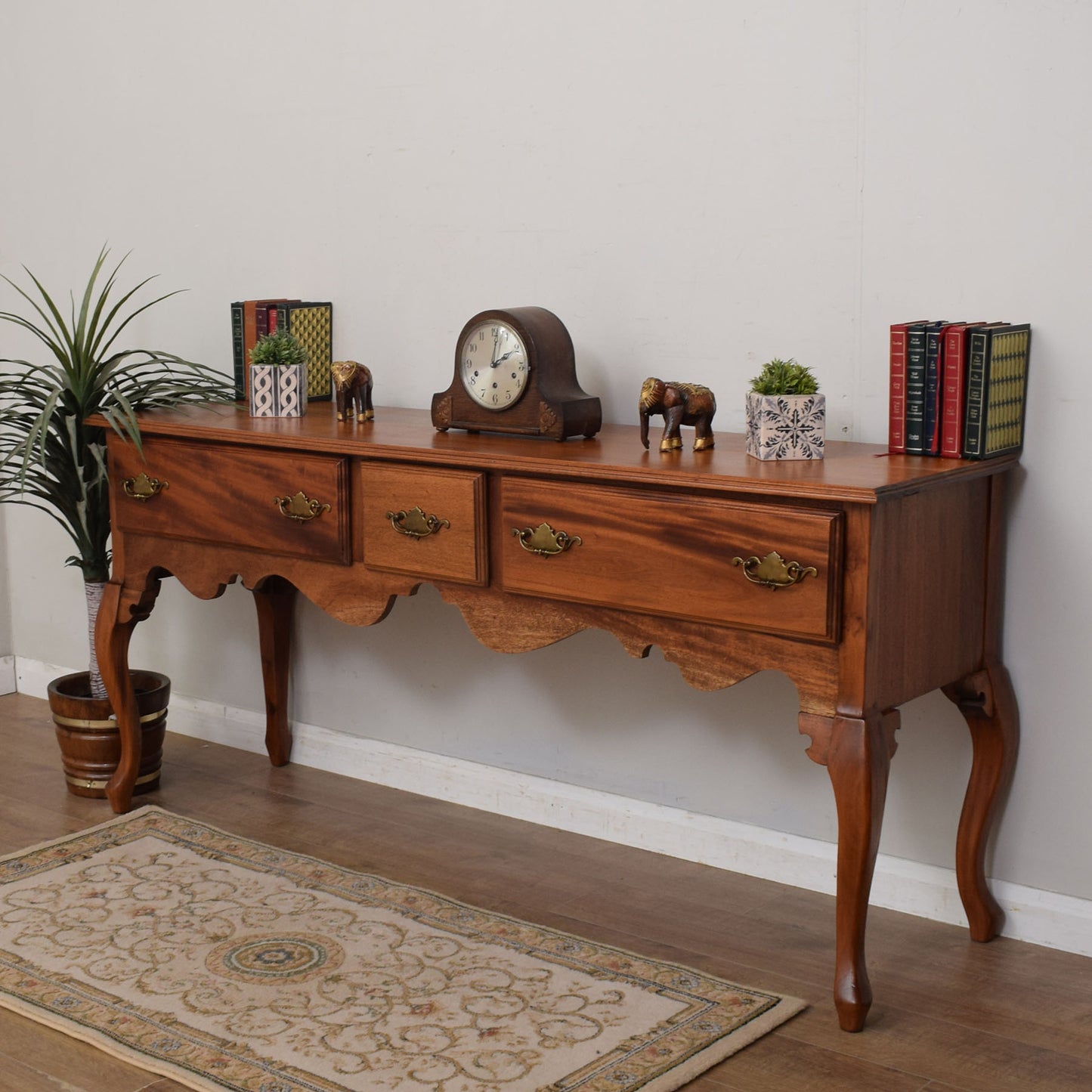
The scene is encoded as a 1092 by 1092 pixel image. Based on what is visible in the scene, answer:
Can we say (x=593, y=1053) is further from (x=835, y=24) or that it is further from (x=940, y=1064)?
(x=835, y=24)

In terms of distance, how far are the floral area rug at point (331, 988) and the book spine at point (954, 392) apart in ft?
3.06

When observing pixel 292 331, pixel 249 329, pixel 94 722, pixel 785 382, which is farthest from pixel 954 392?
pixel 94 722

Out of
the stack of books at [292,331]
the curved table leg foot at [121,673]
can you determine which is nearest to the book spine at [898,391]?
the stack of books at [292,331]

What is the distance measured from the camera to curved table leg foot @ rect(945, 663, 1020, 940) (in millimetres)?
2434

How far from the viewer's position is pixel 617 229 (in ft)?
9.28

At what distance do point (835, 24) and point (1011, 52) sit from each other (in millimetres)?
325

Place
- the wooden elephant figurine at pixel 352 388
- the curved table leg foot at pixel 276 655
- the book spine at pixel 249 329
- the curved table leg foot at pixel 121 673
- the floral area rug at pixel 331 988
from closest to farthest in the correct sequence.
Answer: the floral area rug at pixel 331 988, the wooden elephant figurine at pixel 352 388, the curved table leg foot at pixel 121 673, the book spine at pixel 249 329, the curved table leg foot at pixel 276 655

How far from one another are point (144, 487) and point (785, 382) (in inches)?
56.1

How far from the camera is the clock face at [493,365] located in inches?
103

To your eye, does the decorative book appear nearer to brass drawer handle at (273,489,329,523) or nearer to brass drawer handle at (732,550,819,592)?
brass drawer handle at (273,489,329,523)

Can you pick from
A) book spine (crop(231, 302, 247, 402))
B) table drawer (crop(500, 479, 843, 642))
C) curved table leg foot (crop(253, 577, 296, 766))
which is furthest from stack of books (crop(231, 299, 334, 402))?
table drawer (crop(500, 479, 843, 642))

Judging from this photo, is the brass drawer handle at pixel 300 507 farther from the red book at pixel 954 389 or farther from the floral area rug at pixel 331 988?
the red book at pixel 954 389

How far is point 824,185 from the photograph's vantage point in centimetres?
256

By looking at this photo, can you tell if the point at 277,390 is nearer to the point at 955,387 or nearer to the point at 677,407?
the point at 677,407
